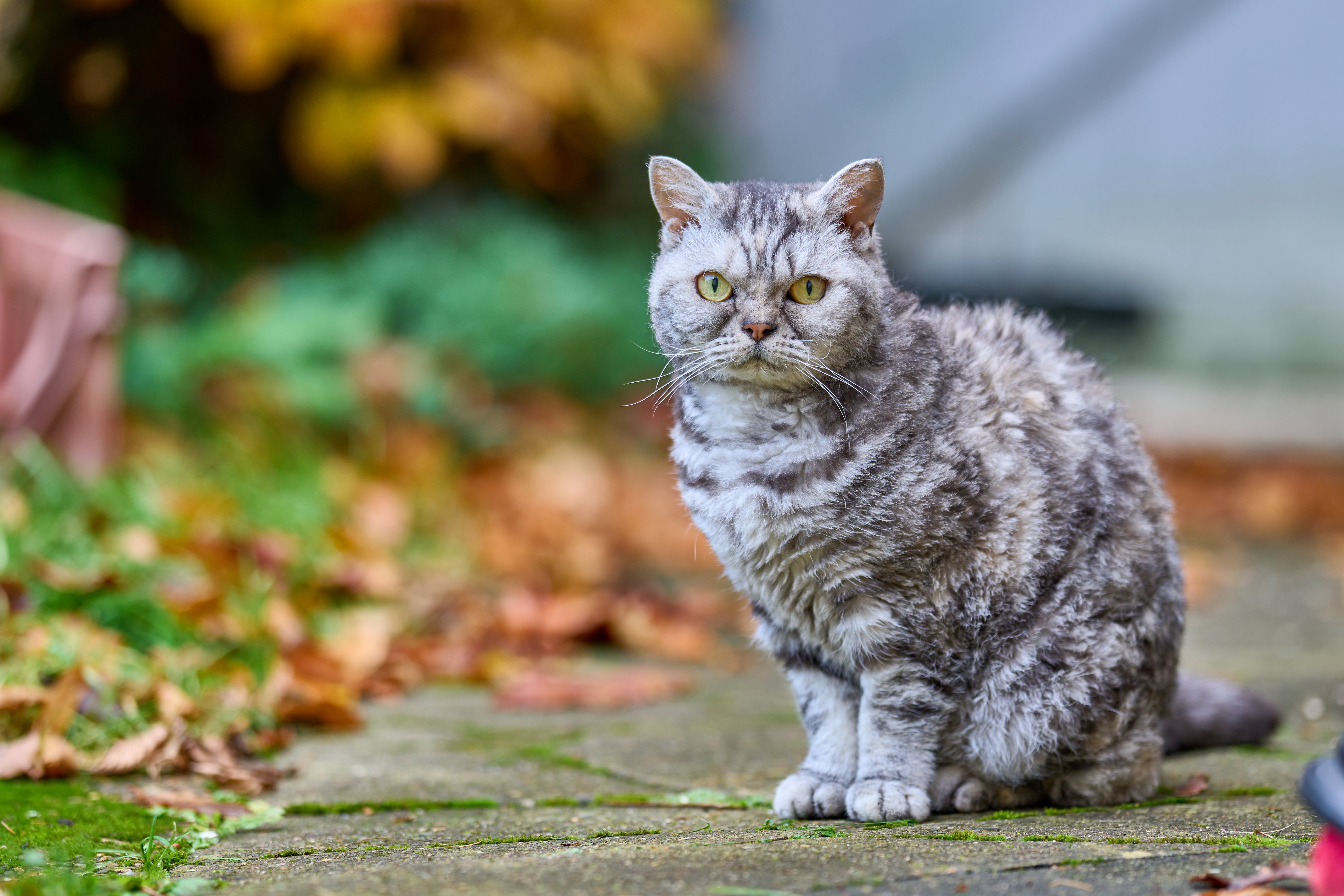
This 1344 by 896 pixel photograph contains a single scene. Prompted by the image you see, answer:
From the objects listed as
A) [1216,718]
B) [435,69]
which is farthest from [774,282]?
[435,69]

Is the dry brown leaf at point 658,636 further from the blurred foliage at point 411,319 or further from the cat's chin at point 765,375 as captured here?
the cat's chin at point 765,375

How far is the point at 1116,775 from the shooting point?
2320mm

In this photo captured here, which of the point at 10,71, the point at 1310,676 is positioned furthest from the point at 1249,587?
the point at 10,71

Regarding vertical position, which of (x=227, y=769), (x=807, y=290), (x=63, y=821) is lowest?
(x=63, y=821)

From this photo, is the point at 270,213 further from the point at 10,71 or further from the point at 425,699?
the point at 425,699

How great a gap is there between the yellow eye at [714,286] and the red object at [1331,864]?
125 cm

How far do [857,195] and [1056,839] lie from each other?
115 cm

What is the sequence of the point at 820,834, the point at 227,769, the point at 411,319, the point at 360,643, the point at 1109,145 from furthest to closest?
the point at 1109,145 < the point at 411,319 < the point at 360,643 < the point at 227,769 < the point at 820,834

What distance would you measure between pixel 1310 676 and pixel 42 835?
3111 mm

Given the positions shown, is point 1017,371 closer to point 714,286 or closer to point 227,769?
point 714,286

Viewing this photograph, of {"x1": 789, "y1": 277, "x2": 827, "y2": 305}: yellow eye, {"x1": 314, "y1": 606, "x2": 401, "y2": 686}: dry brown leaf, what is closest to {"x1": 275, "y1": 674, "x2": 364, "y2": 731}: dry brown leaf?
{"x1": 314, "y1": 606, "x2": 401, "y2": 686}: dry brown leaf

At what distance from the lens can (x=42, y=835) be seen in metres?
2.06

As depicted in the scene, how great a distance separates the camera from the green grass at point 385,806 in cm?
235

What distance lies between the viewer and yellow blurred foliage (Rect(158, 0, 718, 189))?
514 centimetres
